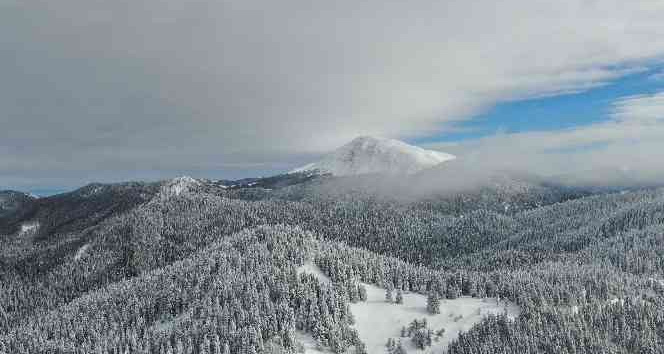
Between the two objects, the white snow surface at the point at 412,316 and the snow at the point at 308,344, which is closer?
the snow at the point at 308,344

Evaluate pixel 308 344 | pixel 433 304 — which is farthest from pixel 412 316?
pixel 308 344

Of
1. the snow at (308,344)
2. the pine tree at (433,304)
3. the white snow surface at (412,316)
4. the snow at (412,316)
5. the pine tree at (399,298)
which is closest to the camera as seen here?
the snow at (308,344)

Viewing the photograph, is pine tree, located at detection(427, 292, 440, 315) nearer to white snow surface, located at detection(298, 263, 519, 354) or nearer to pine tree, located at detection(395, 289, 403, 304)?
white snow surface, located at detection(298, 263, 519, 354)

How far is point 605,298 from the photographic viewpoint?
516 feet

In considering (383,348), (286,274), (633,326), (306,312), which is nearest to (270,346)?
(306,312)

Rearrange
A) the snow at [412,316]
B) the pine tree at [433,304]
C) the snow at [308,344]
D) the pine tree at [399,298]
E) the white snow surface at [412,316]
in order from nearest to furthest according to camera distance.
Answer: the snow at [308,344] → the white snow surface at [412,316] → the snow at [412,316] → the pine tree at [433,304] → the pine tree at [399,298]

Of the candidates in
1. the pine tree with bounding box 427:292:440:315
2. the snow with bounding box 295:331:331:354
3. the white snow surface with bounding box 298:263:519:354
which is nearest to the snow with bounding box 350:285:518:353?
the white snow surface with bounding box 298:263:519:354

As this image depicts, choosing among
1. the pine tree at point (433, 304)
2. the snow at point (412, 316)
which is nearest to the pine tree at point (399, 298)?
the snow at point (412, 316)

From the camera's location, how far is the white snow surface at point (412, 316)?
452 ft

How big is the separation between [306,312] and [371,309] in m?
A: 25.8

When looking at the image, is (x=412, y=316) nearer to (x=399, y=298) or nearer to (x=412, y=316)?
(x=412, y=316)

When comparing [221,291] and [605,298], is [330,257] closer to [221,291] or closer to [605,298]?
[221,291]

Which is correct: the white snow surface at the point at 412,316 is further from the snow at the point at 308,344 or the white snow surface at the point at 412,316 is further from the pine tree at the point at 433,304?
the pine tree at the point at 433,304

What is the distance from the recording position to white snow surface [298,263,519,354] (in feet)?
452
